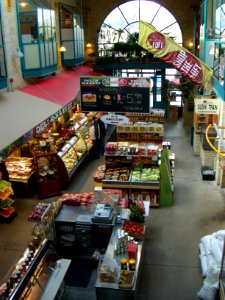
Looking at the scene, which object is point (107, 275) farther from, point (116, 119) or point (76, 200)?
point (116, 119)

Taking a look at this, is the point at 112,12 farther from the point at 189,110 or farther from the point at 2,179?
the point at 2,179

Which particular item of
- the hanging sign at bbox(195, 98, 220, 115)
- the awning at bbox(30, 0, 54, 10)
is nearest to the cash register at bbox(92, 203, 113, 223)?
the hanging sign at bbox(195, 98, 220, 115)

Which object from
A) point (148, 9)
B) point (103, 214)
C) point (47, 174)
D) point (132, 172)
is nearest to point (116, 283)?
point (103, 214)

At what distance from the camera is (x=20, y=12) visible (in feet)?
43.2

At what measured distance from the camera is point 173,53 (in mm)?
9781

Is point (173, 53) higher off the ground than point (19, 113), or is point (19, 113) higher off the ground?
point (173, 53)

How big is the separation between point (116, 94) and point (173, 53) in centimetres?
233

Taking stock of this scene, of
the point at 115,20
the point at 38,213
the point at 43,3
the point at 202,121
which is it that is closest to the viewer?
the point at 38,213

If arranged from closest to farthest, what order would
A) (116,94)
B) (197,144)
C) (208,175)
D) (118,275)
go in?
(118,275)
(116,94)
(208,175)
(197,144)

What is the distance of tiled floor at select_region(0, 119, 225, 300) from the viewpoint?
7.61 m

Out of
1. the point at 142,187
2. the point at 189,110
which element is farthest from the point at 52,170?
the point at 189,110

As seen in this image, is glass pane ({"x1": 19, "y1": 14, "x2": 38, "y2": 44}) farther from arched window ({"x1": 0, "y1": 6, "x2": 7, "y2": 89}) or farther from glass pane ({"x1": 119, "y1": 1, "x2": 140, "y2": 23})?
glass pane ({"x1": 119, "y1": 1, "x2": 140, "y2": 23})

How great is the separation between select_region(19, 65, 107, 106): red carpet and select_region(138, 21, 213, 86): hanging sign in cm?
448

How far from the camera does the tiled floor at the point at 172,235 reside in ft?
25.0
